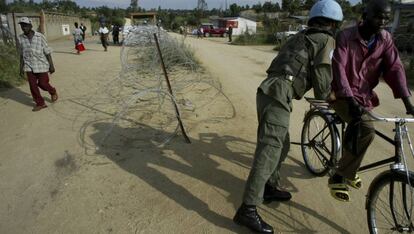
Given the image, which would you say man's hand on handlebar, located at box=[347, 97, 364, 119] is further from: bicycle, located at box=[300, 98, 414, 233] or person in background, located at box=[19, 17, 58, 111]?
→ person in background, located at box=[19, 17, 58, 111]

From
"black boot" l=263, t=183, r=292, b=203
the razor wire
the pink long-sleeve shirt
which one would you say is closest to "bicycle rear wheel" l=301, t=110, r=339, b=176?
"black boot" l=263, t=183, r=292, b=203

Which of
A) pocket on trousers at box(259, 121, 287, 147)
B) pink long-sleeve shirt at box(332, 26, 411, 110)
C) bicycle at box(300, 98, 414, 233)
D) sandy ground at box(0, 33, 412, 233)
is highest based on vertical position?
pink long-sleeve shirt at box(332, 26, 411, 110)

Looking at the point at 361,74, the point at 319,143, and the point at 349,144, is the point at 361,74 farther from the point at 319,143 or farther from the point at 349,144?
the point at 319,143

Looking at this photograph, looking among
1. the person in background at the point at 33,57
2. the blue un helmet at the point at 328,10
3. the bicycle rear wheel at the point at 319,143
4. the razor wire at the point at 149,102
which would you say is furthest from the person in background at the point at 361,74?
the person in background at the point at 33,57

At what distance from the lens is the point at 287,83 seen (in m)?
3.17

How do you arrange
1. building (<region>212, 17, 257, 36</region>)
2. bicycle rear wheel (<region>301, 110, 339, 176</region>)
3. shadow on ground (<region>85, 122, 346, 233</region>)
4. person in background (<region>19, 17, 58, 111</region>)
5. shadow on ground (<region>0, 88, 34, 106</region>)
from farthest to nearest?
1. building (<region>212, 17, 257, 36</region>)
2. shadow on ground (<region>0, 88, 34, 106</region>)
3. person in background (<region>19, 17, 58, 111</region>)
4. bicycle rear wheel (<region>301, 110, 339, 176</region>)
5. shadow on ground (<region>85, 122, 346, 233</region>)

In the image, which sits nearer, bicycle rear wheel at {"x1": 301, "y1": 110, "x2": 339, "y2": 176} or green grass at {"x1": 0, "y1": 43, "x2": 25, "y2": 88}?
bicycle rear wheel at {"x1": 301, "y1": 110, "x2": 339, "y2": 176}

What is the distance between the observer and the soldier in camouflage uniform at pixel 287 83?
312cm

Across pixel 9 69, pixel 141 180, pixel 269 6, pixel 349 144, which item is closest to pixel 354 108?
pixel 349 144

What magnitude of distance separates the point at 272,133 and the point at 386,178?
94cm

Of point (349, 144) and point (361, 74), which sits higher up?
point (361, 74)

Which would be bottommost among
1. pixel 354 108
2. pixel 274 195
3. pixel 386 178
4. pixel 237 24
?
pixel 237 24

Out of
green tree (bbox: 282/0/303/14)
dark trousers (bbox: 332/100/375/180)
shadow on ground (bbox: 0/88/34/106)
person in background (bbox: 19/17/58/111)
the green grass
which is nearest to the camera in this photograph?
dark trousers (bbox: 332/100/375/180)

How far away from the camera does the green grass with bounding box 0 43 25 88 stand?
10.4 metres
